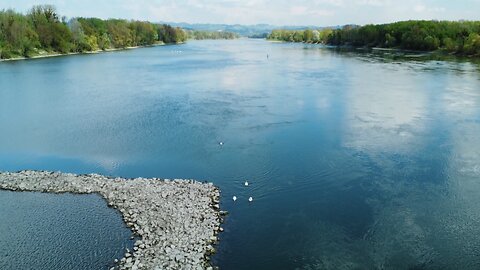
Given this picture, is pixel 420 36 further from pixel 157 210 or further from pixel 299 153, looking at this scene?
pixel 157 210

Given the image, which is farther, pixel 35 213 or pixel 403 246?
pixel 35 213

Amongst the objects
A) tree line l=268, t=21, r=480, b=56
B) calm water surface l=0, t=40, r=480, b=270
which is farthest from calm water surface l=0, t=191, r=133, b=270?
tree line l=268, t=21, r=480, b=56

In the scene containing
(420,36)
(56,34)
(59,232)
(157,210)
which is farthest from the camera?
(420,36)

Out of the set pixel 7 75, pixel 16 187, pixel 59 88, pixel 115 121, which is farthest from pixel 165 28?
pixel 16 187

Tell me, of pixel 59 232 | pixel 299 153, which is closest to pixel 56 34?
pixel 299 153

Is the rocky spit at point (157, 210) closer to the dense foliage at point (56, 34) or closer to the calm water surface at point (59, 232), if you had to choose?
the calm water surface at point (59, 232)

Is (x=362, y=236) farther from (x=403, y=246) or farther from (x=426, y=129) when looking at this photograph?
(x=426, y=129)
